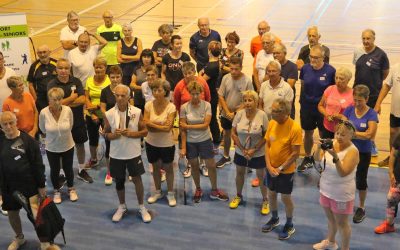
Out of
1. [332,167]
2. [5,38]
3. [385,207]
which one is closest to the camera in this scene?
[332,167]

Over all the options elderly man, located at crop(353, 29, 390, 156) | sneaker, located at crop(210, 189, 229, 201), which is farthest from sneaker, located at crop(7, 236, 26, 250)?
elderly man, located at crop(353, 29, 390, 156)

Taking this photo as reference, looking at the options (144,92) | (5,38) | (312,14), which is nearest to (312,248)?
(144,92)

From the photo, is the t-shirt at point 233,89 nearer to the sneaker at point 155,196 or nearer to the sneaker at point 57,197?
the sneaker at point 155,196

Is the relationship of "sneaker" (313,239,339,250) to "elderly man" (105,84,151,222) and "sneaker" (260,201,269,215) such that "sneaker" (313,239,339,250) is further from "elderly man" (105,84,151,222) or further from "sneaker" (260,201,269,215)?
"elderly man" (105,84,151,222)

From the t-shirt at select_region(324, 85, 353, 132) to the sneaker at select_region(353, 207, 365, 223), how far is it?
3.29ft

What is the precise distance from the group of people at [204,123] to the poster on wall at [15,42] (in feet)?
3.89

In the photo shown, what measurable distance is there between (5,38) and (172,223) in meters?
4.14

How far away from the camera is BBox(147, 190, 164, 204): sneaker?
20.2 ft

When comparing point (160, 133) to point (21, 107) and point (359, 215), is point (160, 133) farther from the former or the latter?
point (359, 215)

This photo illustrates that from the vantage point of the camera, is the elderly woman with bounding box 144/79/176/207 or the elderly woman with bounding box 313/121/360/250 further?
the elderly woman with bounding box 144/79/176/207

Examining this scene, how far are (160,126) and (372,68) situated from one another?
2.98 meters

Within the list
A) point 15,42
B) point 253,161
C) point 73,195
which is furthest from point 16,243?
point 15,42

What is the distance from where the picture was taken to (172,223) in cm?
573

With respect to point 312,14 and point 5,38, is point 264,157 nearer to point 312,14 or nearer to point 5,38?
point 5,38
